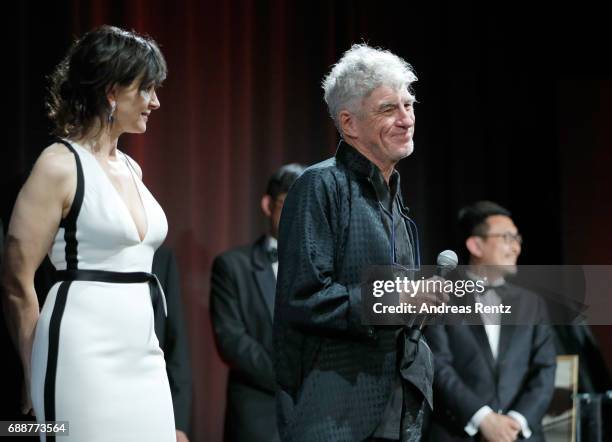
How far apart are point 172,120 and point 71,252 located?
232 cm

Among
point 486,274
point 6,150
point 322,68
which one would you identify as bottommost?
point 486,274

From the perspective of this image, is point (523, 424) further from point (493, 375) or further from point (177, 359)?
point (177, 359)

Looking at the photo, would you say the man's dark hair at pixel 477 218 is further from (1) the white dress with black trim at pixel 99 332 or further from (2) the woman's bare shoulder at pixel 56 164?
(2) the woman's bare shoulder at pixel 56 164

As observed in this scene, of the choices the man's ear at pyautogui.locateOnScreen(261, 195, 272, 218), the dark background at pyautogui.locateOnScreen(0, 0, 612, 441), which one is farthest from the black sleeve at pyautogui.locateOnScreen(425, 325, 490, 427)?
the dark background at pyautogui.locateOnScreen(0, 0, 612, 441)

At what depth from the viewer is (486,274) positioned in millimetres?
4020

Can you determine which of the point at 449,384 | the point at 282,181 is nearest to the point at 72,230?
the point at 282,181

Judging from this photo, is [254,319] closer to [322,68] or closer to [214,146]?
[214,146]

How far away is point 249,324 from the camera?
3.90 m

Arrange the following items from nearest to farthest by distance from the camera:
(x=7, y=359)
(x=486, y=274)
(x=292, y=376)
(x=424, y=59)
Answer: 1. (x=292, y=376)
2. (x=7, y=359)
3. (x=486, y=274)
4. (x=424, y=59)

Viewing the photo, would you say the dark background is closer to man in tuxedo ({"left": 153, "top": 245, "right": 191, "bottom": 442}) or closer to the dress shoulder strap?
man in tuxedo ({"left": 153, "top": 245, "right": 191, "bottom": 442})

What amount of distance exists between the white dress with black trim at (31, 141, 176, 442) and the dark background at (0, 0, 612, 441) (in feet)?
4.71

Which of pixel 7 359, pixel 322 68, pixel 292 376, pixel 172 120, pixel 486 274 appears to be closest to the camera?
pixel 292 376

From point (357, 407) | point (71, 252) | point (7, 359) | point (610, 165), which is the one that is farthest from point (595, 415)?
point (71, 252)

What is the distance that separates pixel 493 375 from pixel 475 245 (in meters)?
0.70
